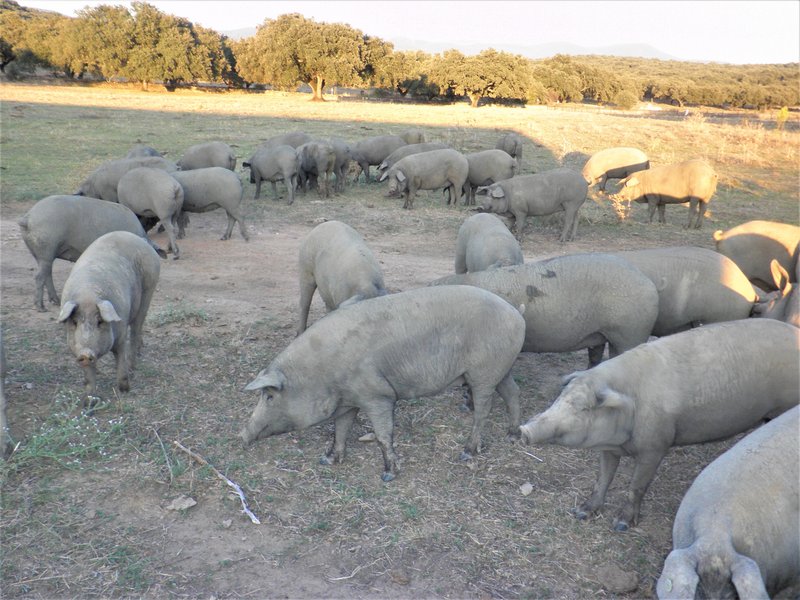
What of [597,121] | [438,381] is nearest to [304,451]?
[438,381]

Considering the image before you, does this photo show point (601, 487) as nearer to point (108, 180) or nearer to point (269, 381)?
point (269, 381)

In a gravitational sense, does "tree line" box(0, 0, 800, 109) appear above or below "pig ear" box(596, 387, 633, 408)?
above

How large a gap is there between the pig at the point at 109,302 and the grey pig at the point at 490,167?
373 inches

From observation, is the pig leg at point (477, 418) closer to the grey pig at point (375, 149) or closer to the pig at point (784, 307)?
the pig at point (784, 307)

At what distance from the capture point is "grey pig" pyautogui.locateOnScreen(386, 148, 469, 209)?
1424 cm

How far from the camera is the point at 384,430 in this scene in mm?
4914

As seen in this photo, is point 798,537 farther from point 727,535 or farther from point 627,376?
point 627,376

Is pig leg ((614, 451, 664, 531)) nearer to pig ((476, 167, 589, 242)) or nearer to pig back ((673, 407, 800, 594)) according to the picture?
pig back ((673, 407, 800, 594))

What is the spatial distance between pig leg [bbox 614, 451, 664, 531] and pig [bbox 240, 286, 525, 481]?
4.06 ft

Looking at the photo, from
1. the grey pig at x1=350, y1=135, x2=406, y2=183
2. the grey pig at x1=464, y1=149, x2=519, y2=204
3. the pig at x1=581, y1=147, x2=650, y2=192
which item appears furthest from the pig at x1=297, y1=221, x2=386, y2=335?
the pig at x1=581, y1=147, x2=650, y2=192

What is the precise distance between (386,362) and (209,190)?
7.12m

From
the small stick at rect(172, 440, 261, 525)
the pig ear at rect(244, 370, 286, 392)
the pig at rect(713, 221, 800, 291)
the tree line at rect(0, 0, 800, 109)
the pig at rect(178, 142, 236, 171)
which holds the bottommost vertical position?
the small stick at rect(172, 440, 261, 525)

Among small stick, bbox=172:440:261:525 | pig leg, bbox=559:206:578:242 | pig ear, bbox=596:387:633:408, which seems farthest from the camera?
pig leg, bbox=559:206:578:242

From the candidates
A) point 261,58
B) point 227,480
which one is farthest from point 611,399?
point 261,58
